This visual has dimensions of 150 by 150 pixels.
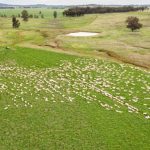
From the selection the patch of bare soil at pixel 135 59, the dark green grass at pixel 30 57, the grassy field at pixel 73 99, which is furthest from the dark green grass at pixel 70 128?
the patch of bare soil at pixel 135 59

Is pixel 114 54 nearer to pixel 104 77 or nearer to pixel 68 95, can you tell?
pixel 104 77

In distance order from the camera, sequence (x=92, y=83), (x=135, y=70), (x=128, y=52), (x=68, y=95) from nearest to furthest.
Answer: (x=68, y=95) → (x=92, y=83) → (x=135, y=70) → (x=128, y=52)

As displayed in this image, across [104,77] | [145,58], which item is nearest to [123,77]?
[104,77]

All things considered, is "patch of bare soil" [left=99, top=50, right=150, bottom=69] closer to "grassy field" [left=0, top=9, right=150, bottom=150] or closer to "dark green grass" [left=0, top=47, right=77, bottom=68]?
"grassy field" [left=0, top=9, right=150, bottom=150]

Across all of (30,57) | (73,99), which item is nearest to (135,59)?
(30,57)

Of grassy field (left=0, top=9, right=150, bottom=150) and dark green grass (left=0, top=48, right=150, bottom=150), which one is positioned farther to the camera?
grassy field (left=0, top=9, right=150, bottom=150)

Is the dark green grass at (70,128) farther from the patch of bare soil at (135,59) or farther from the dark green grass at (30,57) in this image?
the patch of bare soil at (135,59)

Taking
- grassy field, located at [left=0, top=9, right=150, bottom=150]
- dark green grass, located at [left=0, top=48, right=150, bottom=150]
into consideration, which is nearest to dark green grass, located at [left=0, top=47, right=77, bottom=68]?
grassy field, located at [left=0, top=9, right=150, bottom=150]
